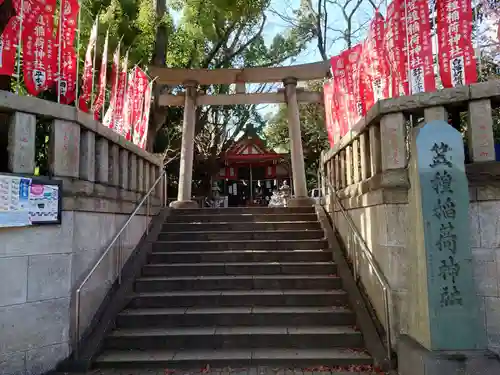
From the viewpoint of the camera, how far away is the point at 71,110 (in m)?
5.20

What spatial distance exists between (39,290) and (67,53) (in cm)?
352

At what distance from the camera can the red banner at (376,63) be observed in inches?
290

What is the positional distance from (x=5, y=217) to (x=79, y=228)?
3.22 feet

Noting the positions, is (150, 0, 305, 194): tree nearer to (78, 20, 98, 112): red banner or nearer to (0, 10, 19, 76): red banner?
(78, 20, 98, 112): red banner

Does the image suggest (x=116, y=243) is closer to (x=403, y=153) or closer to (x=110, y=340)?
(x=110, y=340)

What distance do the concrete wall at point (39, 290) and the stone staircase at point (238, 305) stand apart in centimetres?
65

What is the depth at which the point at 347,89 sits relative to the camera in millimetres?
8922

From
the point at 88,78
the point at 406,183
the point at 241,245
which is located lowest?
the point at 241,245

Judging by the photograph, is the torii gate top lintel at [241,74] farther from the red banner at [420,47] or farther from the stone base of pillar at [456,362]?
the stone base of pillar at [456,362]

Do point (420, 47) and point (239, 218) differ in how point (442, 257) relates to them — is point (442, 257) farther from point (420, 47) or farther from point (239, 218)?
point (239, 218)

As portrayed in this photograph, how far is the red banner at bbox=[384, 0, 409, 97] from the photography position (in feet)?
22.7

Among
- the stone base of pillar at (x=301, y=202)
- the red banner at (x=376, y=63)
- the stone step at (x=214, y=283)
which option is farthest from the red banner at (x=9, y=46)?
the stone base of pillar at (x=301, y=202)

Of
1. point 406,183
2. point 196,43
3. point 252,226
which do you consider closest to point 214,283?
point 252,226

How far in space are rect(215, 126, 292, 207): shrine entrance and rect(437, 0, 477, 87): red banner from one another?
15440 millimetres
